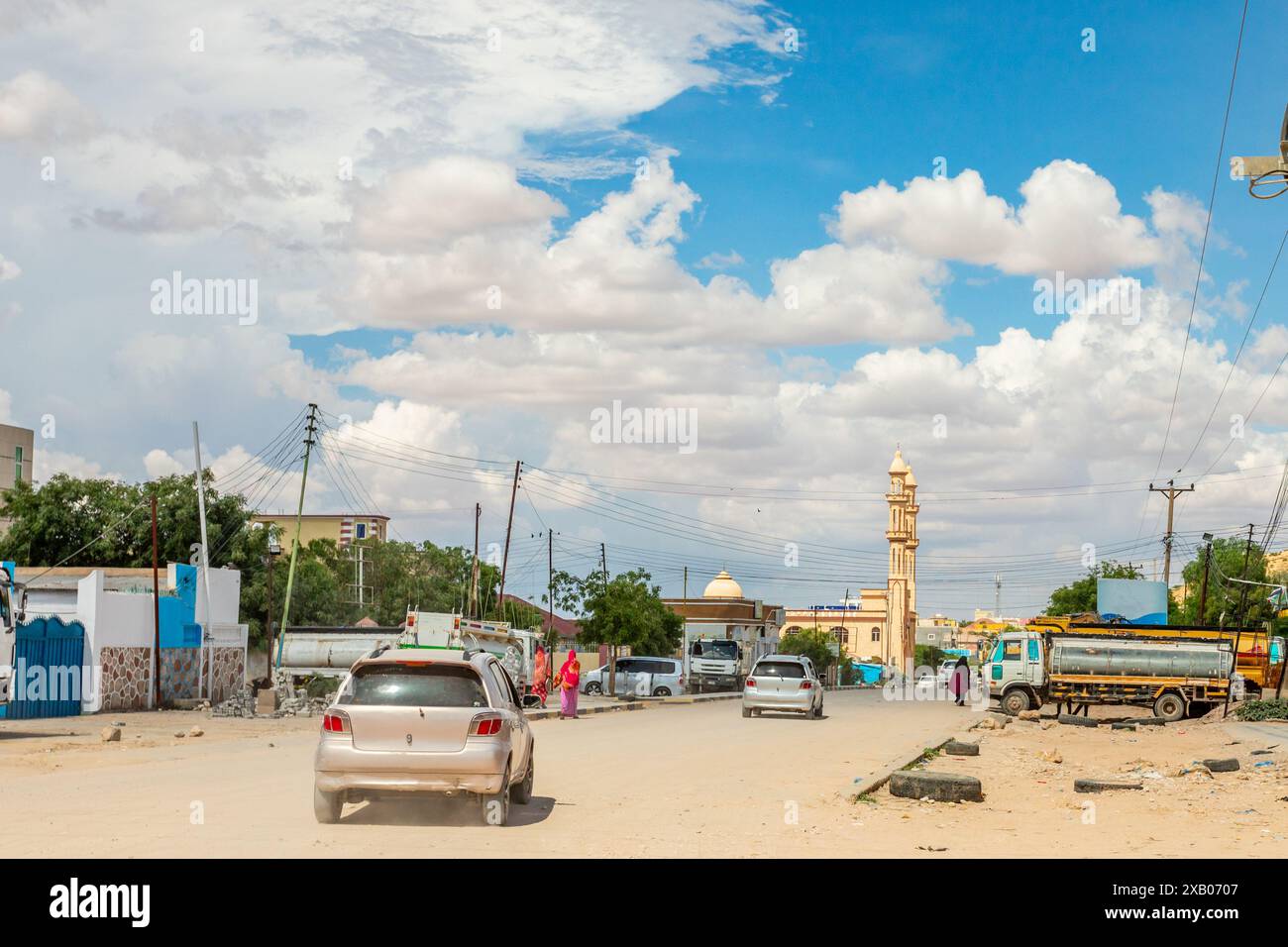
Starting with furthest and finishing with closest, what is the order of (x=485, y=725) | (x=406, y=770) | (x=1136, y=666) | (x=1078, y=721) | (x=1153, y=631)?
(x=1153, y=631), (x=1136, y=666), (x=1078, y=721), (x=485, y=725), (x=406, y=770)

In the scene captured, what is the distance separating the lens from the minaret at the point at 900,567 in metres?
140

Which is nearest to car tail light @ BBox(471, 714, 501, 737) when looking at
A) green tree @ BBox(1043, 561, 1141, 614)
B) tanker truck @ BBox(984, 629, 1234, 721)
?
tanker truck @ BBox(984, 629, 1234, 721)

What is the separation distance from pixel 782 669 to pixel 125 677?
16.5m

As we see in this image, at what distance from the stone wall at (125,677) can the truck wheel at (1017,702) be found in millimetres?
24938

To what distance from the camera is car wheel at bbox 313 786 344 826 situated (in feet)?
40.4

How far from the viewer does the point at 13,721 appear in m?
29.8

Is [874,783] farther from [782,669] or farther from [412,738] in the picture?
[782,669]

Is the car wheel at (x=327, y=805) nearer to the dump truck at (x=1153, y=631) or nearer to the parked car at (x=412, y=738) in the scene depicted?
the parked car at (x=412, y=738)

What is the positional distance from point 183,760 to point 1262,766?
1579cm

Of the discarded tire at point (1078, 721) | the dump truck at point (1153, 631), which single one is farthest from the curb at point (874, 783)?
the dump truck at point (1153, 631)

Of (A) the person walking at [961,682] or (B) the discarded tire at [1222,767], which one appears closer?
(B) the discarded tire at [1222,767]

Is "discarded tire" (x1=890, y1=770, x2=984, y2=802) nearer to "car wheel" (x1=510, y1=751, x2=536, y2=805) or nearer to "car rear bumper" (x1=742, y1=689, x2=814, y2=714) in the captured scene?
"car wheel" (x1=510, y1=751, x2=536, y2=805)

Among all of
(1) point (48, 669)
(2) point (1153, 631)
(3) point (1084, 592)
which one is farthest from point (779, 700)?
(3) point (1084, 592)

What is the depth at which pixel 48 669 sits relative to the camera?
3189 cm
